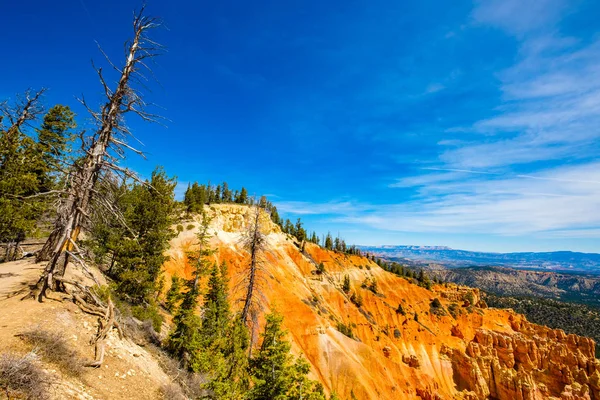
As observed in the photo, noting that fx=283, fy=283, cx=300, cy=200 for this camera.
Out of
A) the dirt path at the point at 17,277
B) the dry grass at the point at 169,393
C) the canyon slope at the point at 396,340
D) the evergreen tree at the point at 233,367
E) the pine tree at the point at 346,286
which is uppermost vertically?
the dirt path at the point at 17,277

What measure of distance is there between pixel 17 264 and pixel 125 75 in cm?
1156

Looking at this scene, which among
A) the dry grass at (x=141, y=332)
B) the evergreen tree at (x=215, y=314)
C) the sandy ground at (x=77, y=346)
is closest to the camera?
the sandy ground at (x=77, y=346)

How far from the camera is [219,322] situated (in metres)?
23.0

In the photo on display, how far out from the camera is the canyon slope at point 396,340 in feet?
164

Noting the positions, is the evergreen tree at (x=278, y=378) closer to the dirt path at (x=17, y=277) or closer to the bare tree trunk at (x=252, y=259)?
the bare tree trunk at (x=252, y=259)

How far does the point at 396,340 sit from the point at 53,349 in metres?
75.0

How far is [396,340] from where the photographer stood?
68938 millimetres

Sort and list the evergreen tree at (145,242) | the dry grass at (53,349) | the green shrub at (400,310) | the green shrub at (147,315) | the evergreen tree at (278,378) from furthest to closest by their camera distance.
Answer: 1. the green shrub at (400,310)
2. the evergreen tree at (145,242)
3. the green shrub at (147,315)
4. the evergreen tree at (278,378)
5. the dry grass at (53,349)

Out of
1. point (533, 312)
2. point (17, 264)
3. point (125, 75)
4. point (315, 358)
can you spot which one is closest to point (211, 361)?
point (17, 264)

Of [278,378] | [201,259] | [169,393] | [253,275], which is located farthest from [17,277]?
[201,259]

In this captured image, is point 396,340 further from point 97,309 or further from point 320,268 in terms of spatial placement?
point 97,309

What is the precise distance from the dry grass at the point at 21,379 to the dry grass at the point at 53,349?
→ 1.29 m

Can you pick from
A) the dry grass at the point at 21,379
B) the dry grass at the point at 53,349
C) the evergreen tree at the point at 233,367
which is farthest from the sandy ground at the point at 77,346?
the evergreen tree at the point at 233,367

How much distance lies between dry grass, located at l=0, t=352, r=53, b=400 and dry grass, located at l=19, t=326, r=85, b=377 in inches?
50.6
